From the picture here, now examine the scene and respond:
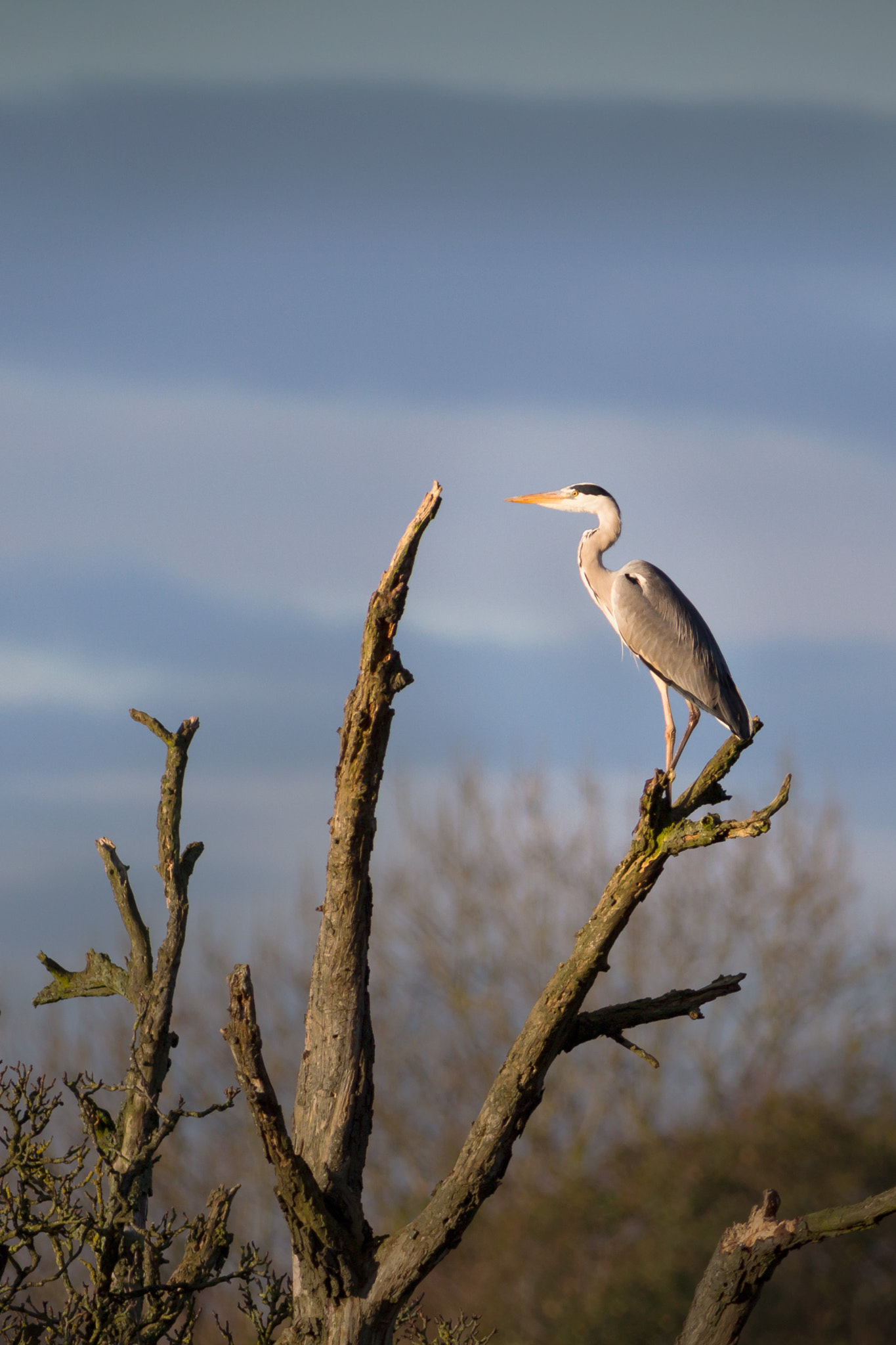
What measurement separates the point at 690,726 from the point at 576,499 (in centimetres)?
268

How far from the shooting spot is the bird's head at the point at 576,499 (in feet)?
37.1

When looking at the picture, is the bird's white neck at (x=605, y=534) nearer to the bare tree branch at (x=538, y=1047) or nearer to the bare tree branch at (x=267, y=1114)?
the bare tree branch at (x=538, y=1047)

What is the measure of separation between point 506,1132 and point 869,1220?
2068mm

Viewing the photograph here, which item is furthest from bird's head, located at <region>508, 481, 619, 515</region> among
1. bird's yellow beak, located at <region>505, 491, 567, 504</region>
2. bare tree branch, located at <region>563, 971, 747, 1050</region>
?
bare tree branch, located at <region>563, 971, 747, 1050</region>

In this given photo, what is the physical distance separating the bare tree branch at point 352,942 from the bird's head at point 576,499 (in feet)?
16.9

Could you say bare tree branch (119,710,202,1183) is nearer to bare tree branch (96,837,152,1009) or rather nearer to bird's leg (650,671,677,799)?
bare tree branch (96,837,152,1009)

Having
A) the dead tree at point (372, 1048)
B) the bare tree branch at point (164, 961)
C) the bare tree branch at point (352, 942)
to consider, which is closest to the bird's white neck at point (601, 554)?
the bare tree branch at point (164, 961)

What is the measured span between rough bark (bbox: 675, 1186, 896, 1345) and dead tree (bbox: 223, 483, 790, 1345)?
1.29 m

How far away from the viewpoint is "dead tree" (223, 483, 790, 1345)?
634 cm

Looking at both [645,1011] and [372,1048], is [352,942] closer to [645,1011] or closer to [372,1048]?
[372,1048]

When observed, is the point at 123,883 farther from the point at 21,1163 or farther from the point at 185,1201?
the point at 185,1201

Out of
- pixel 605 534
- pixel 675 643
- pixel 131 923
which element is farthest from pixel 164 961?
pixel 605 534

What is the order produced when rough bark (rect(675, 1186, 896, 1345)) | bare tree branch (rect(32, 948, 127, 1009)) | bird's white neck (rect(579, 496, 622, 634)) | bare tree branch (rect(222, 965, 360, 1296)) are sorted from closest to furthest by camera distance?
1. bare tree branch (rect(222, 965, 360, 1296))
2. rough bark (rect(675, 1186, 896, 1345))
3. bare tree branch (rect(32, 948, 127, 1009))
4. bird's white neck (rect(579, 496, 622, 634))

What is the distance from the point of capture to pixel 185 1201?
2056 cm
